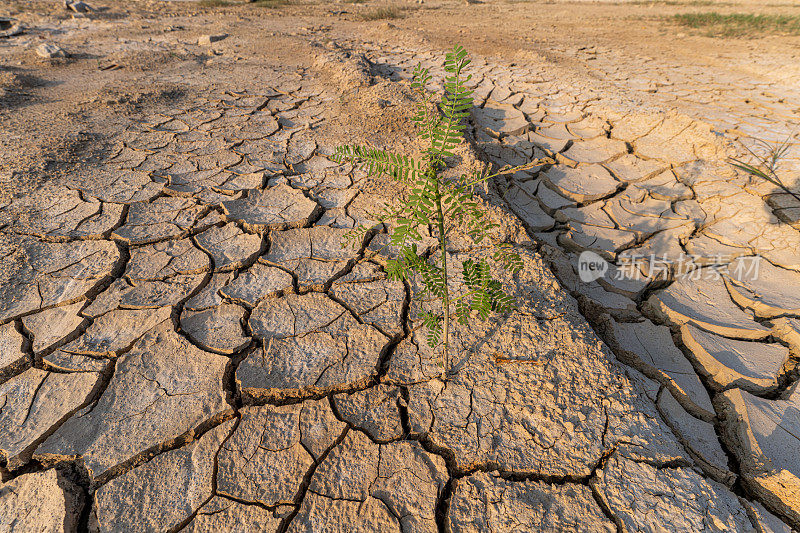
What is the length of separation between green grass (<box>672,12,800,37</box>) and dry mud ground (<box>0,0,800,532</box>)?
488 cm

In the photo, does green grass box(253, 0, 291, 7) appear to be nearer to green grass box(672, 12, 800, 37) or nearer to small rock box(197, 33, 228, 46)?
small rock box(197, 33, 228, 46)

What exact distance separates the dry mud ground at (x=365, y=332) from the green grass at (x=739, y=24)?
488 cm

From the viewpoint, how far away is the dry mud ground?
1.17 metres

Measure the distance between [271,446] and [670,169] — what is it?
131 inches

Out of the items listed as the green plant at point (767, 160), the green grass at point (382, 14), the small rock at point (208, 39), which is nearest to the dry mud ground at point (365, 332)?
the green plant at point (767, 160)

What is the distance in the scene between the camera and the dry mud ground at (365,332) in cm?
117

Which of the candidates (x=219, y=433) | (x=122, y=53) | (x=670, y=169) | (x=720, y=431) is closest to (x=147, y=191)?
(x=219, y=433)

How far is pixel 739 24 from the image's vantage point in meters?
7.52

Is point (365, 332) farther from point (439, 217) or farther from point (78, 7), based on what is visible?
point (78, 7)

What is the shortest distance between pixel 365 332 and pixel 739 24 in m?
10.4

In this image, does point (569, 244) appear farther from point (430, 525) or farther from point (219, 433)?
point (219, 433)

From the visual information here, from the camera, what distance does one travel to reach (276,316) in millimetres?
1734

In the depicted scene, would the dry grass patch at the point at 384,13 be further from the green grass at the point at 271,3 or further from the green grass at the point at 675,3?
the green grass at the point at 675,3

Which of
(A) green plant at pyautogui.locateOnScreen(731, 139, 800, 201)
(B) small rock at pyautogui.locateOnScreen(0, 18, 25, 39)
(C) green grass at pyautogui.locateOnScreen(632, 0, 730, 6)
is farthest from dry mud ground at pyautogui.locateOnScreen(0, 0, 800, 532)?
(C) green grass at pyautogui.locateOnScreen(632, 0, 730, 6)
